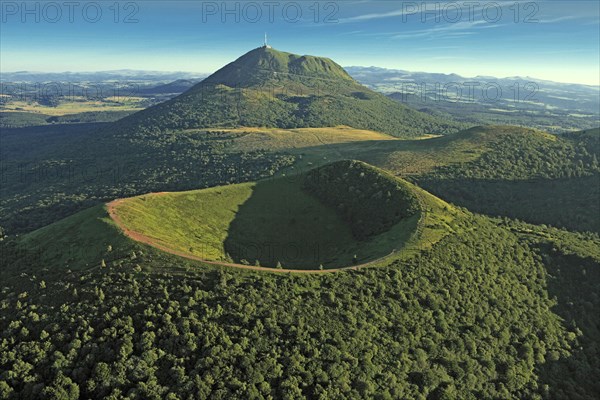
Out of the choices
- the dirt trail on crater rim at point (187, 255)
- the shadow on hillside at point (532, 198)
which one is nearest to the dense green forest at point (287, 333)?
the dirt trail on crater rim at point (187, 255)

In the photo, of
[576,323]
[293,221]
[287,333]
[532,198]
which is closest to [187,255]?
[287,333]

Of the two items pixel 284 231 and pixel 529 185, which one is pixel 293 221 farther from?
pixel 529 185

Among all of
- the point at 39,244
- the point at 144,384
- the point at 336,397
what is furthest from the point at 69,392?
the point at 39,244

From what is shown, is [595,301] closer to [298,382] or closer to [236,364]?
[298,382]

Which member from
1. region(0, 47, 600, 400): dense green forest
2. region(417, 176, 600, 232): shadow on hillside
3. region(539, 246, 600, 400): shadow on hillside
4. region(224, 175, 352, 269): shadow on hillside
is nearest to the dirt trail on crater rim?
region(0, 47, 600, 400): dense green forest

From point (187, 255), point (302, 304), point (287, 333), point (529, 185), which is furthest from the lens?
point (529, 185)

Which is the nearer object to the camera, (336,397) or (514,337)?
(336,397)

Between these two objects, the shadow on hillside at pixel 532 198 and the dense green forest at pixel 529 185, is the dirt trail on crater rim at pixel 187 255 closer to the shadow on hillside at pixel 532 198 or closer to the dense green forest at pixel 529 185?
the shadow on hillside at pixel 532 198
